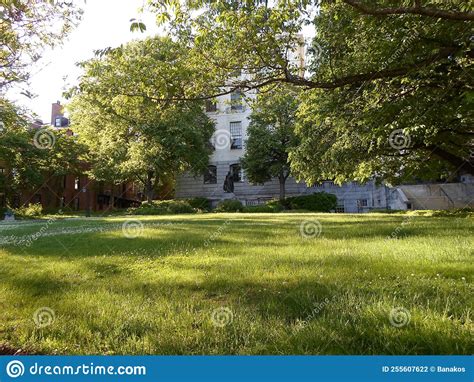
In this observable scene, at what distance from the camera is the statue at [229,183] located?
156 feet

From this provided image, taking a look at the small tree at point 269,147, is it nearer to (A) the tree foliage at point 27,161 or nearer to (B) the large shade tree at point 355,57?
(A) the tree foliage at point 27,161

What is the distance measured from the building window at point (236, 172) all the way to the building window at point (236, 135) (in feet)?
7.91

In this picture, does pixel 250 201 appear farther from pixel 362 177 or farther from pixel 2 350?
pixel 2 350

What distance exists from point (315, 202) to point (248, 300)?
34.5m

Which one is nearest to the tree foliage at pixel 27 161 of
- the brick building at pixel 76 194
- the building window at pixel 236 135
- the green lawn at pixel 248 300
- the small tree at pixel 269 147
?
the brick building at pixel 76 194

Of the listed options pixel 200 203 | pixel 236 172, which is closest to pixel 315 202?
pixel 236 172

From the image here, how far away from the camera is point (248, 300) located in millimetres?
4359

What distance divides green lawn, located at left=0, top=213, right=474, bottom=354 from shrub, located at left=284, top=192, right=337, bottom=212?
2960 centimetres

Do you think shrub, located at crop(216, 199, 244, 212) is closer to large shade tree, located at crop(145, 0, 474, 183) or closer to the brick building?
the brick building

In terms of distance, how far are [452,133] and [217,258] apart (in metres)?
12.8

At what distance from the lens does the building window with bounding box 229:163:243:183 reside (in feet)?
157

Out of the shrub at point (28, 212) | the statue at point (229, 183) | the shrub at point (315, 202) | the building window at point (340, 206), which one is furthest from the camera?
the statue at point (229, 183)

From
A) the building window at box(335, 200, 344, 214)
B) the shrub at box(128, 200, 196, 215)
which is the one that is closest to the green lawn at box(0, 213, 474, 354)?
the shrub at box(128, 200, 196, 215)

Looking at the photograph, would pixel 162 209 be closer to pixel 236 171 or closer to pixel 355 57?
pixel 236 171
